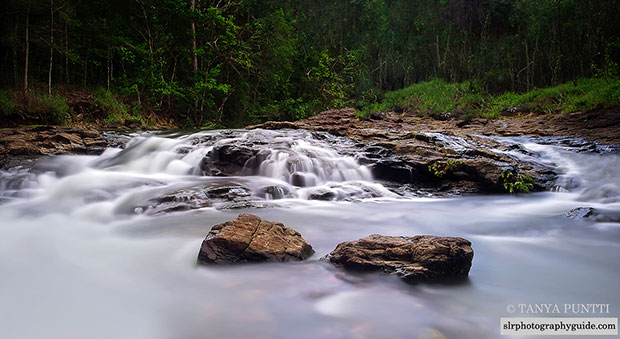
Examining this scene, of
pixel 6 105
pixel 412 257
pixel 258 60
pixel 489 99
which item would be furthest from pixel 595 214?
pixel 489 99

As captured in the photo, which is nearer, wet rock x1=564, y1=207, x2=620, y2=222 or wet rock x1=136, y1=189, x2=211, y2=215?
wet rock x1=564, y1=207, x2=620, y2=222

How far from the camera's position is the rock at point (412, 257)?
8.75 ft

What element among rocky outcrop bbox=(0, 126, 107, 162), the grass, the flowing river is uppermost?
the grass

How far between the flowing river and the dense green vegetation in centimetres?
702

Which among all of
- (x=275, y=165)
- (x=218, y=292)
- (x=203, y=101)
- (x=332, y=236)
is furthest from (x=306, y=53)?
(x=218, y=292)

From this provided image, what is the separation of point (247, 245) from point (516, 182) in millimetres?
5789

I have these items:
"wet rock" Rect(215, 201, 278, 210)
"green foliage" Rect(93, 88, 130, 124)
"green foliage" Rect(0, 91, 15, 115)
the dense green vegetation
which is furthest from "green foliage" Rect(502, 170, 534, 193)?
"green foliage" Rect(0, 91, 15, 115)

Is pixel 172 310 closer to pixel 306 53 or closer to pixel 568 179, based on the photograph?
pixel 568 179

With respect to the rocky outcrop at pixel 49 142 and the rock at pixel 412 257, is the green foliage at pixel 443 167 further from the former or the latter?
the rocky outcrop at pixel 49 142

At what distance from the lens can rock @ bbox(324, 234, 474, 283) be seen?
2.67 metres

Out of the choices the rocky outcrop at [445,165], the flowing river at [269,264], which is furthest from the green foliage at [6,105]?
the rocky outcrop at [445,165]

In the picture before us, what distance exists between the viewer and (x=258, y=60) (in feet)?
60.6

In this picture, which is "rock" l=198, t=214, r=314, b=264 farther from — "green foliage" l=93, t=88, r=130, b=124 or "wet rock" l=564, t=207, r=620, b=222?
"green foliage" l=93, t=88, r=130, b=124

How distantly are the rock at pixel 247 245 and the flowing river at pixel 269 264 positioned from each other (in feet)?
0.29
